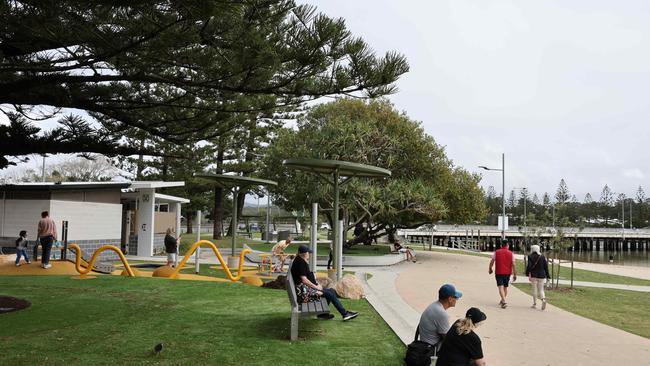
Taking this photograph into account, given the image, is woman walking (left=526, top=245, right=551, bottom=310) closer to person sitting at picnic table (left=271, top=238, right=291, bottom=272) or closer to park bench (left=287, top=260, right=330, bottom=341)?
park bench (left=287, top=260, right=330, bottom=341)

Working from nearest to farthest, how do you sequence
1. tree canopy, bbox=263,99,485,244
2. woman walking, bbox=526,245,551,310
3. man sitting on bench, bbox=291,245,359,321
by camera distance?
1. man sitting on bench, bbox=291,245,359,321
2. woman walking, bbox=526,245,551,310
3. tree canopy, bbox=263,99,485,244

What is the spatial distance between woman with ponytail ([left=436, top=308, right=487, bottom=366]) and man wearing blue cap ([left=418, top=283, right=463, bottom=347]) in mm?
602

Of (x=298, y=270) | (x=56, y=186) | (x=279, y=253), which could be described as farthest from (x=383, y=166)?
(x=298, y=270)

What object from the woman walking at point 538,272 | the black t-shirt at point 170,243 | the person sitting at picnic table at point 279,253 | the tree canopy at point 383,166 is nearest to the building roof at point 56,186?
the black t-shirt at point 170,243

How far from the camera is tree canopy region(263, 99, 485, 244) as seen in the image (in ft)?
73.6

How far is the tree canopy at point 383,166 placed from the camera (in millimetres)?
22438

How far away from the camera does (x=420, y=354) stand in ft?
16.7

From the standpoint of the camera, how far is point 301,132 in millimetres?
30141

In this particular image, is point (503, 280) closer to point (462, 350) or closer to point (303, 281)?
point (303, 281)

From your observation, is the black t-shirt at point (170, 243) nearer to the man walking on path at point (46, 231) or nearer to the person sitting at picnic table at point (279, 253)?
the person sitting at picnic table at point (279, 253)

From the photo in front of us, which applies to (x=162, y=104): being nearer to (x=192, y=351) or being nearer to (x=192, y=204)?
(x=192, y=351)

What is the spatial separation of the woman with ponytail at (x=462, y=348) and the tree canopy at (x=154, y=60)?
10.9ft

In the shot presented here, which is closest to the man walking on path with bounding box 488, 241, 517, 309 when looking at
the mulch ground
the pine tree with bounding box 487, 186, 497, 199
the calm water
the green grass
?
the green grass

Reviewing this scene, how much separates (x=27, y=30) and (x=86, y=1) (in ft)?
6.05
